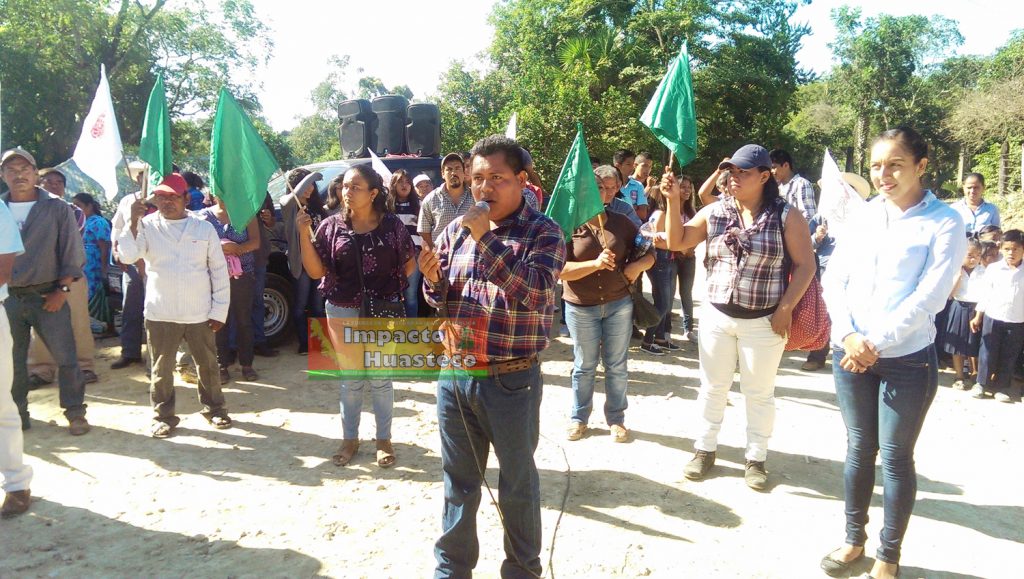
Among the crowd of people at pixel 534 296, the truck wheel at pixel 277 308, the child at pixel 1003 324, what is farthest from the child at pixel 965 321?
the truck wheel at pixel 277 308

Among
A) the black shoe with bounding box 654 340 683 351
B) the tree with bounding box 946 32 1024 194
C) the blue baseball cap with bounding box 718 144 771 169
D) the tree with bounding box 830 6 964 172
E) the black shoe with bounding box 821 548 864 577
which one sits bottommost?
the black shoe with bounding box 821 548 864 577

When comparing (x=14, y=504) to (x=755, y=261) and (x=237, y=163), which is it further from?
(x=755, y=261)

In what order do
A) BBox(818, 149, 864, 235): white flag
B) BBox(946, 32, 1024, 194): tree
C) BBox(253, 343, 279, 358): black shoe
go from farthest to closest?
BBox(946, 32, 1024, 194): tree, BBox(253, 343, 279, 358): black shoe, BBox(818, 149, 864, 235): white flag

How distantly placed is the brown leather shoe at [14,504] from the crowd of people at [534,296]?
0.03m

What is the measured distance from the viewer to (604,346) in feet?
15.4

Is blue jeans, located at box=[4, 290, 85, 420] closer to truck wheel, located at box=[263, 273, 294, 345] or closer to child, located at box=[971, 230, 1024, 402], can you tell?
truck wheel, located at box=[263, 273, 294, 345]

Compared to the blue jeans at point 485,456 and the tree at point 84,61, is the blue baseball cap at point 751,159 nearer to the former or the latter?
the blue jeans at point 485,456

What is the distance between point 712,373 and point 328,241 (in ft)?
8.52

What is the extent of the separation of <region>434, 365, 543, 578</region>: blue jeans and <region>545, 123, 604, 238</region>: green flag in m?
1.57

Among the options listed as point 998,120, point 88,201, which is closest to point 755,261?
point 88,201

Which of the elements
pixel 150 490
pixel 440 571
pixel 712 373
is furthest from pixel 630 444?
pixel 150 490

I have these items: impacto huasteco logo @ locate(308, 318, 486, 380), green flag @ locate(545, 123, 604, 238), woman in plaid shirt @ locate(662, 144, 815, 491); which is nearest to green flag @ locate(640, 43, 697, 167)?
woman in plaid shirt @ locate(662, 144, 815, 491)

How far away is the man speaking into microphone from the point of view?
2.52 metres

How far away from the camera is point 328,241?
4.07 metres
